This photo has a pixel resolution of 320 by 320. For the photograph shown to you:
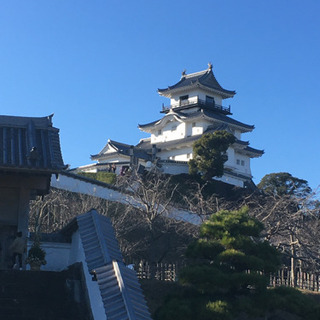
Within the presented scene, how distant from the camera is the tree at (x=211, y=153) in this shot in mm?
40219

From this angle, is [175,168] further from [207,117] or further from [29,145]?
[29,145]

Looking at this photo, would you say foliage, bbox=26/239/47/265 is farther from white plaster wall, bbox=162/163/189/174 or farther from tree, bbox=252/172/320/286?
white plaster wall, bbox=162/163/189/174

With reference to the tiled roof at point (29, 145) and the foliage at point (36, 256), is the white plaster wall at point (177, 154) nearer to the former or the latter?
the tiled roof at point (29, 145)

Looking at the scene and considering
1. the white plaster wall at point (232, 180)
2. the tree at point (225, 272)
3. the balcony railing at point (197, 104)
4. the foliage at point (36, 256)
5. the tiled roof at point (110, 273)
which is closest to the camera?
the tiled roof at point (110, 273)

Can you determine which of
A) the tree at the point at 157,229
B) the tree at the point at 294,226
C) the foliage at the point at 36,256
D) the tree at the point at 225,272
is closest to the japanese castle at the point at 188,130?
the tree at the point at 157,229

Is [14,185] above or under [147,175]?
under

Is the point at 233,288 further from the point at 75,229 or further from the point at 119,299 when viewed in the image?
the point at 119,299

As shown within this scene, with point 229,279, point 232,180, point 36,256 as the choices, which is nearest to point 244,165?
point 232,180

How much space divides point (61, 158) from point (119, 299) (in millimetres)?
4689

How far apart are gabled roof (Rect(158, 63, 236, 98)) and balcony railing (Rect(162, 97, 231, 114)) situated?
1.18m

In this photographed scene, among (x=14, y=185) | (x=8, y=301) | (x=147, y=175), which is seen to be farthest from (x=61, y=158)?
(x=147, y=175)

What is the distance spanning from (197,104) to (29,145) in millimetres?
43427

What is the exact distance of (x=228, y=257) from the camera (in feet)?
40.2

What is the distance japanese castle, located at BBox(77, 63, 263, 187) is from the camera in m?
49.5
